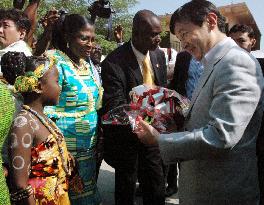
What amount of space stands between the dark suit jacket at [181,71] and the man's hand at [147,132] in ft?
6.95

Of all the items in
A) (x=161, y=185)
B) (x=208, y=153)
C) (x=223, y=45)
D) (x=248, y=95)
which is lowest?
(x=161, y=185)

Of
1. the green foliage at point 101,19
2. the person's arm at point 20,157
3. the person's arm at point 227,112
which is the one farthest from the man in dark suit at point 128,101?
the green foliage at point 101,19

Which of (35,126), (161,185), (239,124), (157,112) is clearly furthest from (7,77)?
(161,185)

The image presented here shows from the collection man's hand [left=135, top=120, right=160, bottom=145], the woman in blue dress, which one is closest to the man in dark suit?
the woman in blue dress

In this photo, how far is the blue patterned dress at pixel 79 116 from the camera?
327cm

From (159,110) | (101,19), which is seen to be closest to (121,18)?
(101,19)

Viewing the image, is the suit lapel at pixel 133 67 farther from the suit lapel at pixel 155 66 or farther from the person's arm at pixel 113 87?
the suit lapel at pixel 155 66

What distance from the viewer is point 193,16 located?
206 cm

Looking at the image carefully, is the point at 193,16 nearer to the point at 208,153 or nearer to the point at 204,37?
the point at 204,37

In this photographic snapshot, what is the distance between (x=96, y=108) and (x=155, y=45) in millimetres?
896

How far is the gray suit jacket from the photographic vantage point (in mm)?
1829

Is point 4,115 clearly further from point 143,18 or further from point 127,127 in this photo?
point 143,18

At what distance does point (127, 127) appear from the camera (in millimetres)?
3607

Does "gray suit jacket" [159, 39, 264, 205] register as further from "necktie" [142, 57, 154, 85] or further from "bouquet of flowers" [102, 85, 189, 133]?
"necktie" [142, 57, 154, 85]
